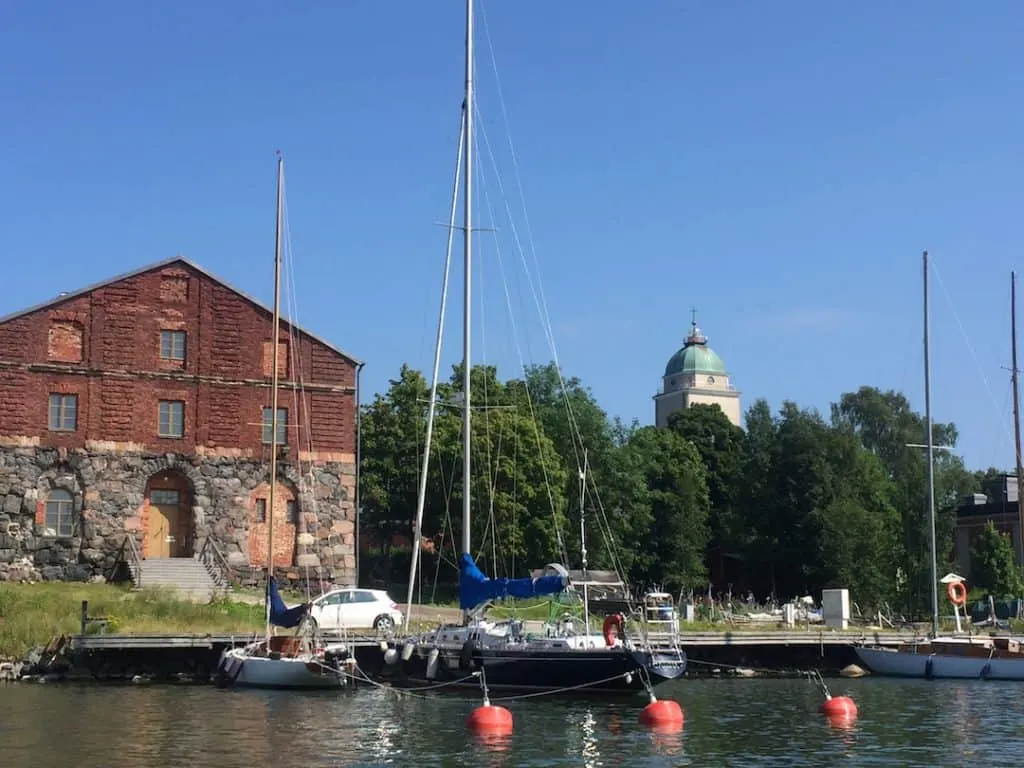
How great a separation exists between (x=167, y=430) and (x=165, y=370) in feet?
8.26

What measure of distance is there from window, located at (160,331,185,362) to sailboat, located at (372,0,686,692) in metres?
21.5

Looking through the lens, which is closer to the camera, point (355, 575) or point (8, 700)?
point (8, 700)

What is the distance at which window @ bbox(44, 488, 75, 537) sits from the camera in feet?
173

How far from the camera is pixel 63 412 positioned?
53.5 meters

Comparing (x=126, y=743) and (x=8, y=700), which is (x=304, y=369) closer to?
(x=8, y=700)

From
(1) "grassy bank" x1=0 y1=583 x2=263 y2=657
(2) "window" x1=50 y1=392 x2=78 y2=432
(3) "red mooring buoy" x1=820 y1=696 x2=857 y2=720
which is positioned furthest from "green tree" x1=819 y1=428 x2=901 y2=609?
(2) "window" x1=50 y1=392 x2=78 y2=432

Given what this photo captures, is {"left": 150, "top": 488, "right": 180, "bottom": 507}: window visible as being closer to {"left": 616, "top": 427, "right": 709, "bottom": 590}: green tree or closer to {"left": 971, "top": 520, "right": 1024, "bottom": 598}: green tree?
{"left": 616, "top": 427, "right": 709, "bottom": 590}: green tree

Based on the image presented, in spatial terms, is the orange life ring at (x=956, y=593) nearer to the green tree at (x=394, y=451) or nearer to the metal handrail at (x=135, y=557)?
the green tree at (x=394, y=451)

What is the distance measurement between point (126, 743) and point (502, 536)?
36521 mm

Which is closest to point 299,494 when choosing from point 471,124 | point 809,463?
point 471,124

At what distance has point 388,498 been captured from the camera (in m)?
68.2

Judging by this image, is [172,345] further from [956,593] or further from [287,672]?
[956,593]

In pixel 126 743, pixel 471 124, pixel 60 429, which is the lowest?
pixel 126 743

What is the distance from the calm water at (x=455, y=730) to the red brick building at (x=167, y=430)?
15.8 meters
